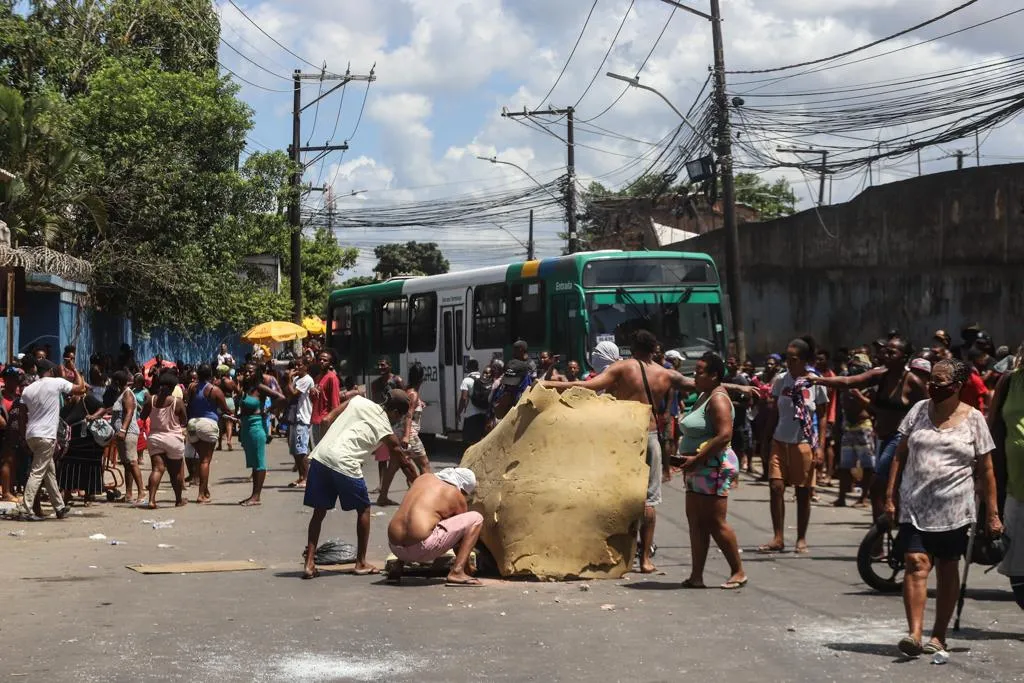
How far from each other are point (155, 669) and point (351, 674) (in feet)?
3.36

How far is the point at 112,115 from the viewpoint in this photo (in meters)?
31.4

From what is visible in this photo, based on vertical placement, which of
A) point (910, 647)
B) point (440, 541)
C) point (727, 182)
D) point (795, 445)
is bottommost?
point (910, 647)

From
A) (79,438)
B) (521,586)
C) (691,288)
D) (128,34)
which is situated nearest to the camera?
(521,586)

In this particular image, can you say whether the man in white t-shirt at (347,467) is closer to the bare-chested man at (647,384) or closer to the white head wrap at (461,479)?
the white head wrap at (461,479)

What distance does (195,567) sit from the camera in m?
11.2

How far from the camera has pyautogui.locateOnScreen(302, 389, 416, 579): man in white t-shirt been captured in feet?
35.1

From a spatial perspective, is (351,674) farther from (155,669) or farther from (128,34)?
(128,34)

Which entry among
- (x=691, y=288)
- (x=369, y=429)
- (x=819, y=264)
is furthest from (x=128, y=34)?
(x=369, y=429)

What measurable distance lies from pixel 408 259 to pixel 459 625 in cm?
7290

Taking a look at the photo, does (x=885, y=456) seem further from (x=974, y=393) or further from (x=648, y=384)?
(x=648, y=384)

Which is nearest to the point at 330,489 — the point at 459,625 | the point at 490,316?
the point at 459,625

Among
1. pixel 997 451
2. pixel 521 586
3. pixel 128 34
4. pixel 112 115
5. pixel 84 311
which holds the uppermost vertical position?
pixel 128 34

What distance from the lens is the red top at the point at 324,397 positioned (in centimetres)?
→ 1781

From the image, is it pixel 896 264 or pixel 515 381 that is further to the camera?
pixel 896 264
